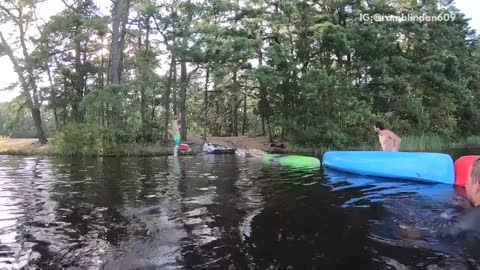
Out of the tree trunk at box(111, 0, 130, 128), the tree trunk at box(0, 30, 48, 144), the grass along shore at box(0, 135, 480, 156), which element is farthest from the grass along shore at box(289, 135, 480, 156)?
→ the tree trunk at box(0, 30, 48, 144)

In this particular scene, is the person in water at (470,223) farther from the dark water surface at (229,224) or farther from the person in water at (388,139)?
the person in water at (388,139)

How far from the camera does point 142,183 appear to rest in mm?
9586

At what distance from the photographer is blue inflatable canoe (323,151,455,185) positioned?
9.31 metres

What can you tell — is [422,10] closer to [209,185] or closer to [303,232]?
[209,185]

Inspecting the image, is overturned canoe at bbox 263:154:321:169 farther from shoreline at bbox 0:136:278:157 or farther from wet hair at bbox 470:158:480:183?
wet hair at bbox 470:158:480:183

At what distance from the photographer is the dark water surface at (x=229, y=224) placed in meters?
4.19

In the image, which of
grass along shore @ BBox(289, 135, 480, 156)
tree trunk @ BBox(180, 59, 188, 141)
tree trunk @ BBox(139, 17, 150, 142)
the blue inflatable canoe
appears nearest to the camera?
the blue inflatable canoe

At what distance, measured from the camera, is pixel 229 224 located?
5590mm

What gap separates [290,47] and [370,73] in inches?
188

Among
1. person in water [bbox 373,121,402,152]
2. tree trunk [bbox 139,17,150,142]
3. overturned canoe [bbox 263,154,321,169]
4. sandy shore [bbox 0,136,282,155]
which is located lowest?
overturned canoe [bbox 263,154,321,169]

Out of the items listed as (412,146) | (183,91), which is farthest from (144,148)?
(412,146)

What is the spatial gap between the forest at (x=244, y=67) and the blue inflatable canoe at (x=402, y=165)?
8.50 meters

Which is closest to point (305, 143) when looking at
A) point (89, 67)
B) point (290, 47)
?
point (290, 47)

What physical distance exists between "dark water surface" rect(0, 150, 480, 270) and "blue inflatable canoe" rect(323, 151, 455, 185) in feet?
1.11
